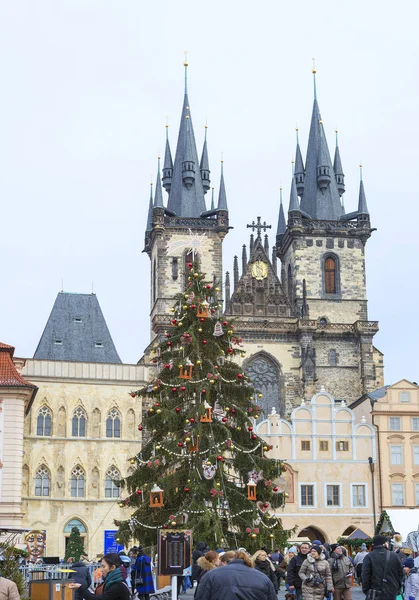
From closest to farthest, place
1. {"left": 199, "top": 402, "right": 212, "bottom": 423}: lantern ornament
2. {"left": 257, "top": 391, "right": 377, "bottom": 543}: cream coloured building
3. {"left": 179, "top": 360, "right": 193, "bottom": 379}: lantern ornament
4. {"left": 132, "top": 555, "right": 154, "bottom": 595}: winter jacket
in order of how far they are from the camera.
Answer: {"left": 132, "top": 555, "right": 154, "bottom": 595}: winter jacket, {"left": 199, "top": 402, "right": 212, "bottom": 423}: lantern ornament, {"left": 179, "top": 360, "right": 193, "bottom": 379}: lantern ornament, {"left": 257, "top": 391, "right": 377, "bottom": 543}: cream coloured building

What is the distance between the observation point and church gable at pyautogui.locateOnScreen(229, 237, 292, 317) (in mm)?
65188

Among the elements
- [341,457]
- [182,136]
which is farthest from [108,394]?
[182,136]

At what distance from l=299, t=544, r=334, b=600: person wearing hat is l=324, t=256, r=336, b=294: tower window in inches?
2083

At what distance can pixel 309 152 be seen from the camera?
240 ft

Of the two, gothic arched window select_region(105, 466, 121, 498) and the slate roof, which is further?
gothic arched window select_region(105, 466, 121, 498)

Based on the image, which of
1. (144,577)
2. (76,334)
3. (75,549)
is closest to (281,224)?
(76,334)

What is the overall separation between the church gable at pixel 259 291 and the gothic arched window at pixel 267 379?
3.06 meters

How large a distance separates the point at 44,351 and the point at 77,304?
3.64m

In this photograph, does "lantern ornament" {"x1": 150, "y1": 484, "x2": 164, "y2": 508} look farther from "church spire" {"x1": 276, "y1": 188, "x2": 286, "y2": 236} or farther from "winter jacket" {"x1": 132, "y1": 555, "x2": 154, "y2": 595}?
"church spire" {"x1": 276, "y1": 188, "x2": 286, "y2": 236}

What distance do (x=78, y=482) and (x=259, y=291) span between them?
812 inches

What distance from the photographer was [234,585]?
8.02 metres

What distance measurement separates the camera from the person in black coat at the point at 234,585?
7.98 meters

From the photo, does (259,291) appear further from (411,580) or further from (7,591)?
(7,591)

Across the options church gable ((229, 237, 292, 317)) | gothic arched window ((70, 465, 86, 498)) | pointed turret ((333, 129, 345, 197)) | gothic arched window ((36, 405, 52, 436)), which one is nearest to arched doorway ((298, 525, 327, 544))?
gothic arched window ((70, 465, 86, 498))
